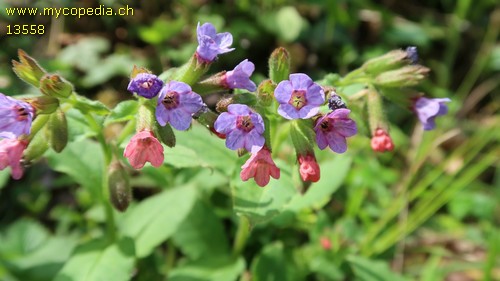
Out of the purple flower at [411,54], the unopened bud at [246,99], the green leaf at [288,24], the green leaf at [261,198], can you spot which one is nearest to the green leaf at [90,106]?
the unopened bud at [246,99]

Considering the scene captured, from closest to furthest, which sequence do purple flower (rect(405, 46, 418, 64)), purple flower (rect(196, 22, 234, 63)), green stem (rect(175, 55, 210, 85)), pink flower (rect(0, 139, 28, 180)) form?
pink flower (rect(0, 139, 28, 180)), purple flower (rect(196, 22, 234, 63)), green stem (rect(175, 55, 210, 85)), purple flower (rect(405, 46, 418, 64))

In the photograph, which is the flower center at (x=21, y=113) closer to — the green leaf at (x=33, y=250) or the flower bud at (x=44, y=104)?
the flower bud at (x=44, y=104)

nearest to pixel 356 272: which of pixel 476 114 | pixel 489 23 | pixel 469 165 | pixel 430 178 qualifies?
pixel 430 178

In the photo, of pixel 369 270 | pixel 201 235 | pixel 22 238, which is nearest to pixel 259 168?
pixel 201 235

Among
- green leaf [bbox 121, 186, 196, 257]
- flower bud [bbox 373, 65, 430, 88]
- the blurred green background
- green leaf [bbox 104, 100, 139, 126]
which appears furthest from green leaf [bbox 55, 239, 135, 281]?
flower bud [bbox 373, 65, 430, 88]

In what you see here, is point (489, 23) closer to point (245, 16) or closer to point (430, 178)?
point (430, 178)

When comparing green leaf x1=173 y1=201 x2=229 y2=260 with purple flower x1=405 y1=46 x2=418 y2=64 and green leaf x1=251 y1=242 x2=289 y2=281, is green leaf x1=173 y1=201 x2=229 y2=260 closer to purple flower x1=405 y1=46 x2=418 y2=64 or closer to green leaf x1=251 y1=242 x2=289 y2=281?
green leaf x1=251 y1=242 x2=289 y2=281
